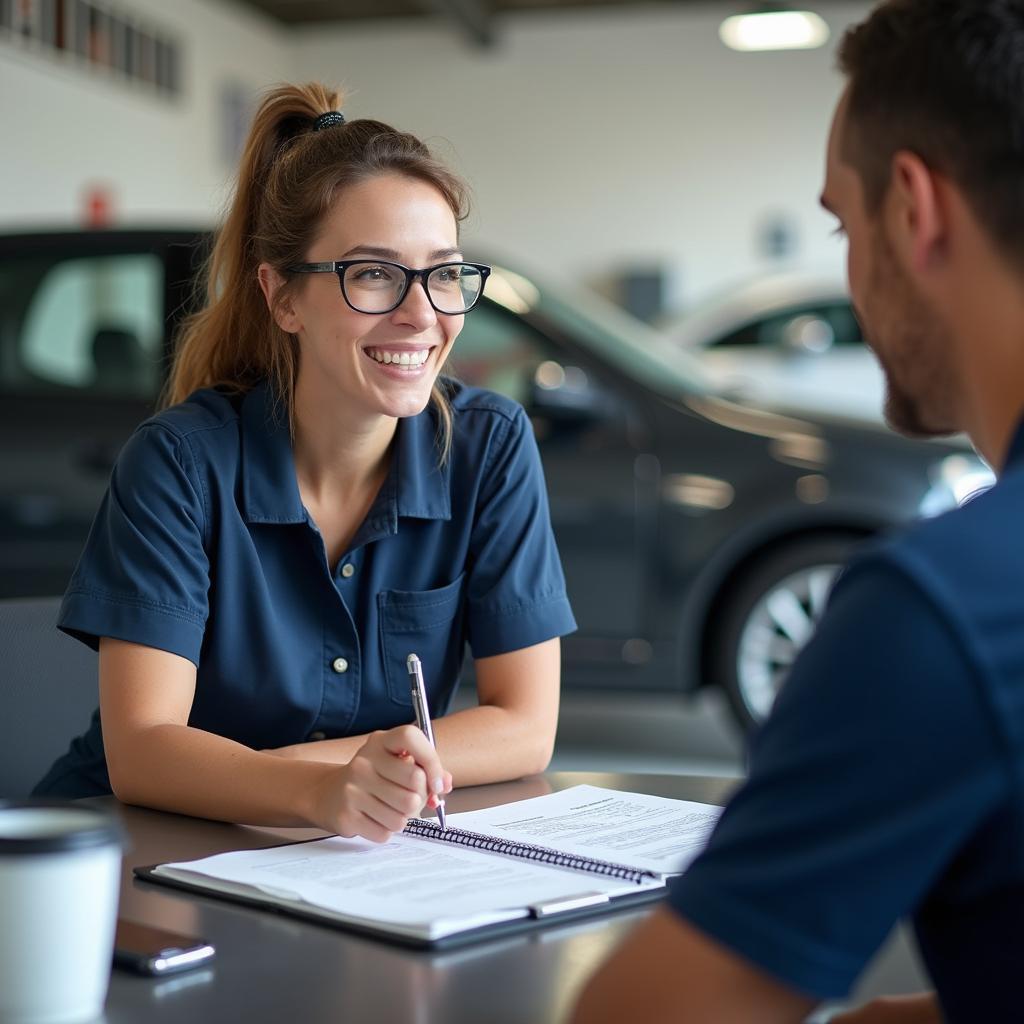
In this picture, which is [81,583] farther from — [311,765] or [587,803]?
[587,803]

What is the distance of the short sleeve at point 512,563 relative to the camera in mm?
1738

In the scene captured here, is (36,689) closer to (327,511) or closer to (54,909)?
(327,511)

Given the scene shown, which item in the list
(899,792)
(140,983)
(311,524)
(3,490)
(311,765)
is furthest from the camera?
(3,490)

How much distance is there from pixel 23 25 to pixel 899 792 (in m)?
7.05

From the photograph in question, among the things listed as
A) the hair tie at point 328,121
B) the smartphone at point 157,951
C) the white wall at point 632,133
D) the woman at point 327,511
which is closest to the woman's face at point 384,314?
the woman at point 327,511

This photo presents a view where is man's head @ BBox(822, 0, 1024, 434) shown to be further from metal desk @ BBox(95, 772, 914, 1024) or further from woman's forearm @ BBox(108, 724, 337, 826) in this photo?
woman's forearm @ BBox(108, 724, 337, 826)

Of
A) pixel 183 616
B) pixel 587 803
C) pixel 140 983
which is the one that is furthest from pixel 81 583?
pixel 140 983

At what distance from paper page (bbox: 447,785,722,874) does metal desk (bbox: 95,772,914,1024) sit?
0.13 m

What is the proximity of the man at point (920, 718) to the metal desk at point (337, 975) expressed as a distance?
15 cm

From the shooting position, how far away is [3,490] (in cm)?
387

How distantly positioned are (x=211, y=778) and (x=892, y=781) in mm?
853

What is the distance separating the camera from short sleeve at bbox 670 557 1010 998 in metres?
0.63

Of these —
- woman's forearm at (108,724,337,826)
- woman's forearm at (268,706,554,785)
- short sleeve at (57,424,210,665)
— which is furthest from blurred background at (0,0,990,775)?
woman's forearm at (108,724,337,826)

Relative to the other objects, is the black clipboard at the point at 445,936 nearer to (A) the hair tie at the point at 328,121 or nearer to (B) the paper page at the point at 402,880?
(B) the paper page at the point at 402,880
